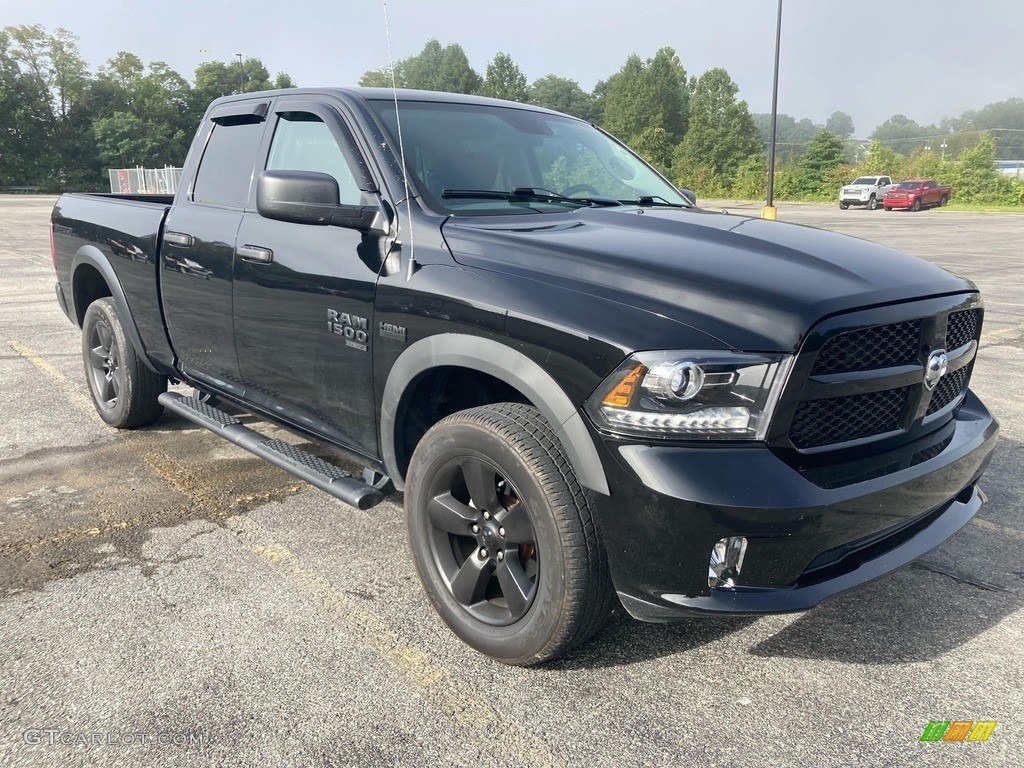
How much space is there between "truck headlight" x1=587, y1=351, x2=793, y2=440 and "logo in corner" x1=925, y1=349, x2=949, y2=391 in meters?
0.63

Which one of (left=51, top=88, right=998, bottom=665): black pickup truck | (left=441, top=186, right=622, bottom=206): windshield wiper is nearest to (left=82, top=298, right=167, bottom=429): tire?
(left=51, top=88, right=998, bottom=665): black pickup truck

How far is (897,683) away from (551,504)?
4.17ft

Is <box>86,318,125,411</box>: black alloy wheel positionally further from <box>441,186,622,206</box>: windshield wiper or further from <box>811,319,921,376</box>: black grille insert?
<box>811,319,921,376</box>: black grille insert

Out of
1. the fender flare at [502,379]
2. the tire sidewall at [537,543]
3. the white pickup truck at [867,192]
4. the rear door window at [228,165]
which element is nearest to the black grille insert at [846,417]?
the fender flare at [502,379]

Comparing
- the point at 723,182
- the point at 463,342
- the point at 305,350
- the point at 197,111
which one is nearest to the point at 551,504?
the point at 463,342

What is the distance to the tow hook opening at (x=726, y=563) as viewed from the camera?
220cm

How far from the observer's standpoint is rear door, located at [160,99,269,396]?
3.82 m

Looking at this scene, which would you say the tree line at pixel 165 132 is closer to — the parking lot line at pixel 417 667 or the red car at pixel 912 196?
the red car at pixel 912 196

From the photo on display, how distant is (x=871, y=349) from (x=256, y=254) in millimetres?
2455

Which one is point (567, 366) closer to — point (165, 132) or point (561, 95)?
point (165, 132)

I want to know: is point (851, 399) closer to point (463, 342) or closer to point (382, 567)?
point (463, 342)

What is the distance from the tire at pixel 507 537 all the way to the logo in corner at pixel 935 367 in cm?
113

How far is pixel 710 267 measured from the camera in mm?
2475

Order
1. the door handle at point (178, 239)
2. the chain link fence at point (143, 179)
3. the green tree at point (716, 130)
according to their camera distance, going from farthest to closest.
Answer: the green tree at point (716, 130), the chain link fence at point (143, 179), the door handle at point (178, 239)
